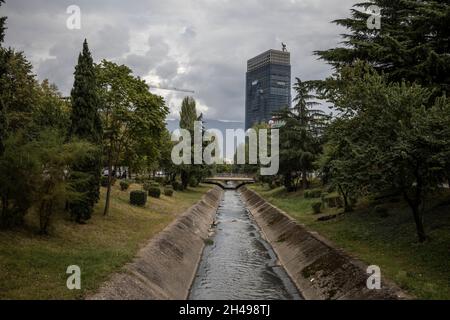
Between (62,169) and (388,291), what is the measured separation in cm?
1559

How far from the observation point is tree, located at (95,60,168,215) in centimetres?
2988

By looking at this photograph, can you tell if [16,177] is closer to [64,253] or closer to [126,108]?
[64,253]

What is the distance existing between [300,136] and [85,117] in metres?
36.3

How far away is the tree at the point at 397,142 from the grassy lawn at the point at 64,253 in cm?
1223

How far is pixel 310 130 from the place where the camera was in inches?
2261

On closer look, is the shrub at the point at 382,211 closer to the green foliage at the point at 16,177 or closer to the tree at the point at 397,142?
the tree at the point at 397,142

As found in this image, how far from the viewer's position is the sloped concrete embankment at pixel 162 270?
1526cm

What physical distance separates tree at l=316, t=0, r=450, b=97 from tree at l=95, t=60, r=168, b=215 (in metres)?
13.6

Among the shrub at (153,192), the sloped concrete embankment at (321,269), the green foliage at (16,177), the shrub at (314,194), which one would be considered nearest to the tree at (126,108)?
the green foliage at (16,177)

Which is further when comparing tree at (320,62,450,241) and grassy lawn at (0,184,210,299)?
tree at (320,62,450,241)

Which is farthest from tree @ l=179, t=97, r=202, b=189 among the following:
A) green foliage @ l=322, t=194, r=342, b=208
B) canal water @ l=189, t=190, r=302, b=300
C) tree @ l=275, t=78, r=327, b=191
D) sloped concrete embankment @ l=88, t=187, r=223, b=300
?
sloped concrete embankment @ l=88, t=187, r=223, b=300

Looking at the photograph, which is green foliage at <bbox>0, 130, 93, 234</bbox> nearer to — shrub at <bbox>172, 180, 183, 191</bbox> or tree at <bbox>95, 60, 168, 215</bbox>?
tree at <bbox>95, 60, 168, 215</bbox>
